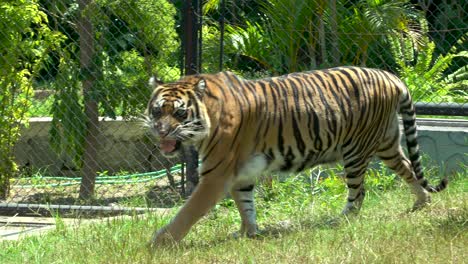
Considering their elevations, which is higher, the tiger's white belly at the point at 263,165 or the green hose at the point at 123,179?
the tiger's white belly at the point at 263,165

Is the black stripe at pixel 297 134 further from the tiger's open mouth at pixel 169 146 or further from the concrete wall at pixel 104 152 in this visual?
the concrete wall at pixel 104 152

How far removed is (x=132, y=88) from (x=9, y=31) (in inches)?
65.2

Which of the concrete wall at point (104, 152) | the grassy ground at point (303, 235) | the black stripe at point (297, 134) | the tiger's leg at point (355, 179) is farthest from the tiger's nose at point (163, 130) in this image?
the concrete wall at point (104, 152)

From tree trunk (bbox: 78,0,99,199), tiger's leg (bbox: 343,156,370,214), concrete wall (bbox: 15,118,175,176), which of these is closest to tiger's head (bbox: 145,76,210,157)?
tiger's leg (bbox: 343,156,370,214)

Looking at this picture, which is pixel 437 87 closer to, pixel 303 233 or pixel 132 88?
pixel 132 88

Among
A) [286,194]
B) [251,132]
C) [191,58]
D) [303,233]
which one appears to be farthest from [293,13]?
[303,233]

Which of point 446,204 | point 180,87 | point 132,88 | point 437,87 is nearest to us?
point 180,87

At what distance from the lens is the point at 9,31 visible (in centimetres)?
980

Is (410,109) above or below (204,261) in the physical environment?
above

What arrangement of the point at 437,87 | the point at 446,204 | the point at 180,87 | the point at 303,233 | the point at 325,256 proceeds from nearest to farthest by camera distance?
the point at 325,256 < the point at 303,233 < the point at 180,87 < the point at 446,204 < the point at 437,87

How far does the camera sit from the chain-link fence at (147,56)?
8.63 metres

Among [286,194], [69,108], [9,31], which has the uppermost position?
[9,31]

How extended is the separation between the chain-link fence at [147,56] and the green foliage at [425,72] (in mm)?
27

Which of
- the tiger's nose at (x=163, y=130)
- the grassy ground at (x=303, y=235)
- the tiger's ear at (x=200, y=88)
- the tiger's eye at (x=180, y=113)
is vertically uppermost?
the tiger's ear at (x=200, y=88)
